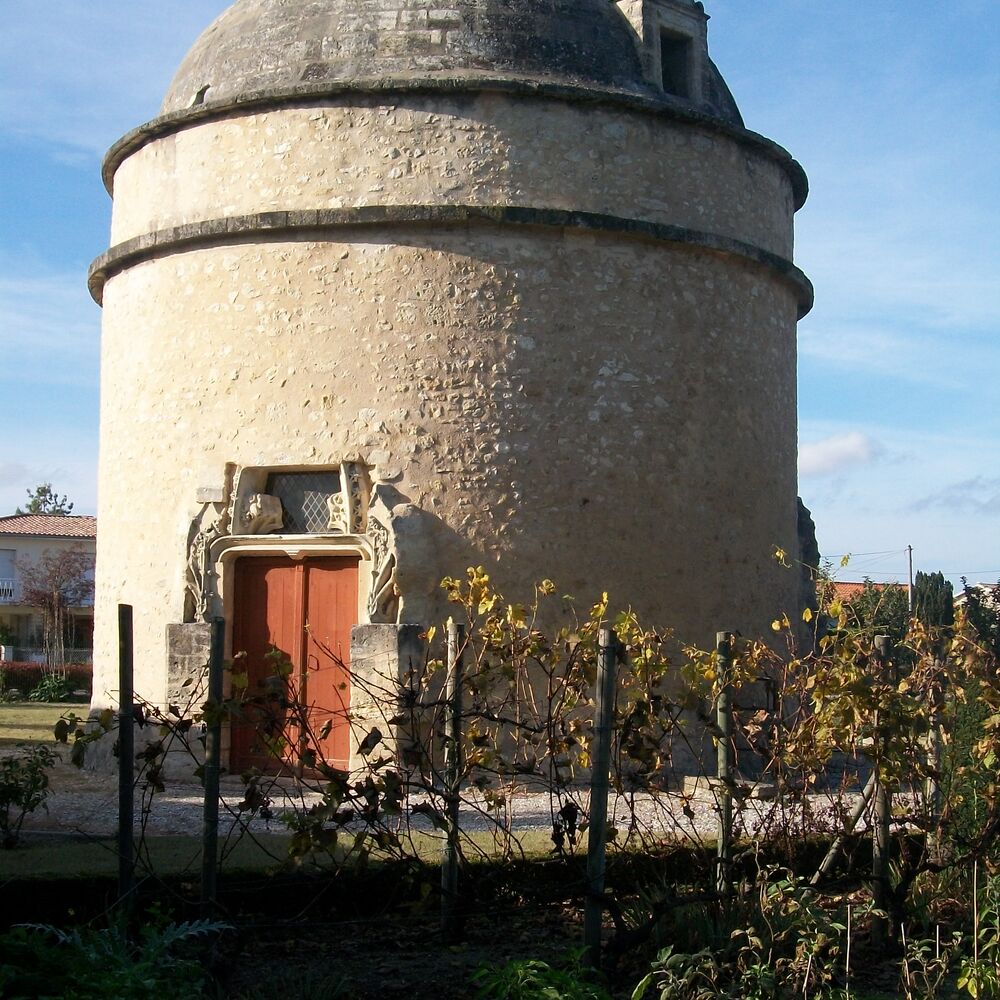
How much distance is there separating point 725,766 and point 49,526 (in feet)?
168

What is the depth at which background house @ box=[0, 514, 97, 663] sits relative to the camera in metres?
47.3

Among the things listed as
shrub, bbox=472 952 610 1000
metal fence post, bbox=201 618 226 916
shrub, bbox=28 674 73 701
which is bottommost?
shrub, bbox=28 674 73 701

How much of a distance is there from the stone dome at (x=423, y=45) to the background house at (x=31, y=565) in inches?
1450

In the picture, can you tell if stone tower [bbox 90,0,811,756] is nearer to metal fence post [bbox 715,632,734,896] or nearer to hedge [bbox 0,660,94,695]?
metal fence post [bbox 715,632,734,896]

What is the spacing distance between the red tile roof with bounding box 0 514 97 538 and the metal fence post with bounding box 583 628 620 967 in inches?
1927

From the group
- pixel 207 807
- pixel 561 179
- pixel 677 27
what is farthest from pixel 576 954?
pixel 677 27

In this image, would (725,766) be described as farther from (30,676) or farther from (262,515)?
(30,676)

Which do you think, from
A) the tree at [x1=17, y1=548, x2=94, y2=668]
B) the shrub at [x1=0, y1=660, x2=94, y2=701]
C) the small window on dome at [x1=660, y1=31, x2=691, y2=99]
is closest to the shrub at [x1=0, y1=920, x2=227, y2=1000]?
the small window on dome at [x1=660, y1=31, x2=691, y2=99]

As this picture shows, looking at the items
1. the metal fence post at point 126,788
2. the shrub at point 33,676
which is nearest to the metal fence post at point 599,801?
the metal fence post at point 126,788

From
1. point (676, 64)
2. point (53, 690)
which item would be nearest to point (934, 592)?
point (53, 690)

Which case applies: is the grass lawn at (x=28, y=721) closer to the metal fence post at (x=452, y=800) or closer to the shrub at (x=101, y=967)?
the metal fence post at (x=452, y=800)

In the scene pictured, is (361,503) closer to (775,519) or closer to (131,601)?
(131,601)

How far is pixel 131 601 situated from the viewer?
11734mm

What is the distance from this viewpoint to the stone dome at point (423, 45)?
1116 centimetres
